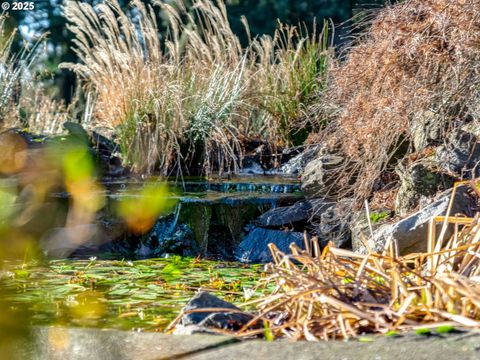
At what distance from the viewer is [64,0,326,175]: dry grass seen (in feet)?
24.1

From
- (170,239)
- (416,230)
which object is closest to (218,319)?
(416,230)

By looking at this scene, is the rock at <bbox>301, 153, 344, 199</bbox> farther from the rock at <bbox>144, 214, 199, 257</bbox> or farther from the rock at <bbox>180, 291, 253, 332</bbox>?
the rock at <bbox>180, 291, 253, 332</bbox>

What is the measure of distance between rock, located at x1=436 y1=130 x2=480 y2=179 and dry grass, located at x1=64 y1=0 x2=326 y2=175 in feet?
7.80

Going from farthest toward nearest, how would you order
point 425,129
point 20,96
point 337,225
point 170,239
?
point 20,96, point 170,239, point 337,225, point 425,129

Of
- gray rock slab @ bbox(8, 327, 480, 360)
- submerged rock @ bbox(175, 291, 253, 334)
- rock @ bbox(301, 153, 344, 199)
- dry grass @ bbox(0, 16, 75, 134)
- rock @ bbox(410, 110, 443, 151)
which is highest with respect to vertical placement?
dry grass @ bbox(0, 16, 75, 134)

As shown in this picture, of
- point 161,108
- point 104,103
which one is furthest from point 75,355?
point 104,103

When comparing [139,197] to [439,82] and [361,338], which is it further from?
[361,338]

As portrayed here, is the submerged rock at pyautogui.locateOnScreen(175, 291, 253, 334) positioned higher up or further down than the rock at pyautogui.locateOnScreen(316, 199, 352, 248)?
higher up

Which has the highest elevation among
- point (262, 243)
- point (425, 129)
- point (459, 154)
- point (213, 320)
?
point (425, 129)

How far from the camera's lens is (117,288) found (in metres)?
3.93

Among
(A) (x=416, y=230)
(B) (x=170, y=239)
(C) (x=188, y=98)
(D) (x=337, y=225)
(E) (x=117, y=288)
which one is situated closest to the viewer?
(E) (x=117, y=288)

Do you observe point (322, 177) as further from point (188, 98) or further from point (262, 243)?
point (188, 98)

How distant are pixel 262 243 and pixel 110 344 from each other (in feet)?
11.8

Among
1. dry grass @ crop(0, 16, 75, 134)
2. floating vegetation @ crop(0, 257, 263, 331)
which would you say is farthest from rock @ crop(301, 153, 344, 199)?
dry grass @ crop(0, 16, 75, 134)
